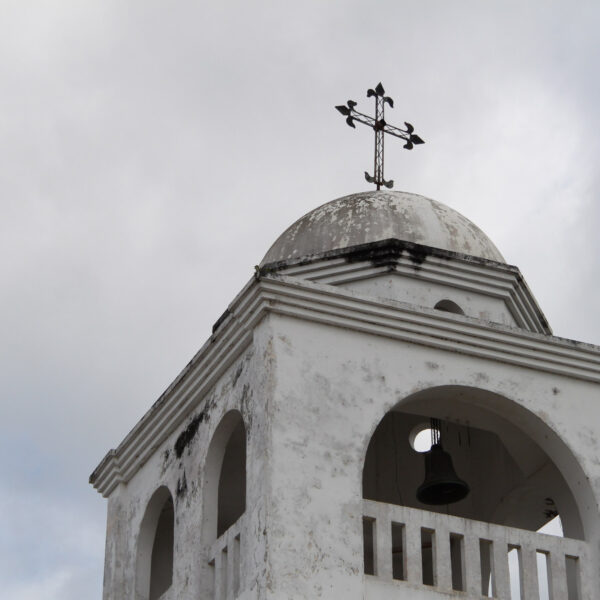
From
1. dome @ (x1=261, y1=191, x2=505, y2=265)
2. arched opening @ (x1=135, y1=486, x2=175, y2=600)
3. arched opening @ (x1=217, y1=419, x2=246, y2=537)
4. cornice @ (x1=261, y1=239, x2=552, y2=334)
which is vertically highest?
dome @ (x1=261, y1=191, x2=505, y2=265)

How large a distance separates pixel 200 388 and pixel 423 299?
2.36 metres

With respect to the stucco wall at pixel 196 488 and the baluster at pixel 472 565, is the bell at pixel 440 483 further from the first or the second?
the stucco wall at pixel 196 488

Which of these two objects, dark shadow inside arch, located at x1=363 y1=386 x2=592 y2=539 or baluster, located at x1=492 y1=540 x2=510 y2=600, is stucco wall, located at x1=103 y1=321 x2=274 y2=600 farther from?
baluster, located at x1=492 y1=540 x2=510 y2=600

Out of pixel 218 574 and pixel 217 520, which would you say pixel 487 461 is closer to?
pixel 217 520

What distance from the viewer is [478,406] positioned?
1248 cm

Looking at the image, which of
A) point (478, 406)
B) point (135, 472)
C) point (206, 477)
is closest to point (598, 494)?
point (478, 406)

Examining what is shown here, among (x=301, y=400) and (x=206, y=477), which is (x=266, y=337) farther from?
(x=206, y=477)

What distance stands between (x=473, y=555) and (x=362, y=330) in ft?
6.26

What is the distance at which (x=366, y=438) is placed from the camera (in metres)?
11.5

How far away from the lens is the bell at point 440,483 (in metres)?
13.2

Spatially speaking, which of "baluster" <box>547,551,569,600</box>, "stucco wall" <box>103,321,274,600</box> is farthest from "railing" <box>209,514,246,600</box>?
"baluster" <box>547,551,569,600</box>

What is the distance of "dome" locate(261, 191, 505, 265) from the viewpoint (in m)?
14.5

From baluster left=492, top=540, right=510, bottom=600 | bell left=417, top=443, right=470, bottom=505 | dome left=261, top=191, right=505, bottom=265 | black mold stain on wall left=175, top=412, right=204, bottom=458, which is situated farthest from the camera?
dome left=261, top=191, right=505, bottom=265

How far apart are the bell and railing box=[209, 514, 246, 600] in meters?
2.22
